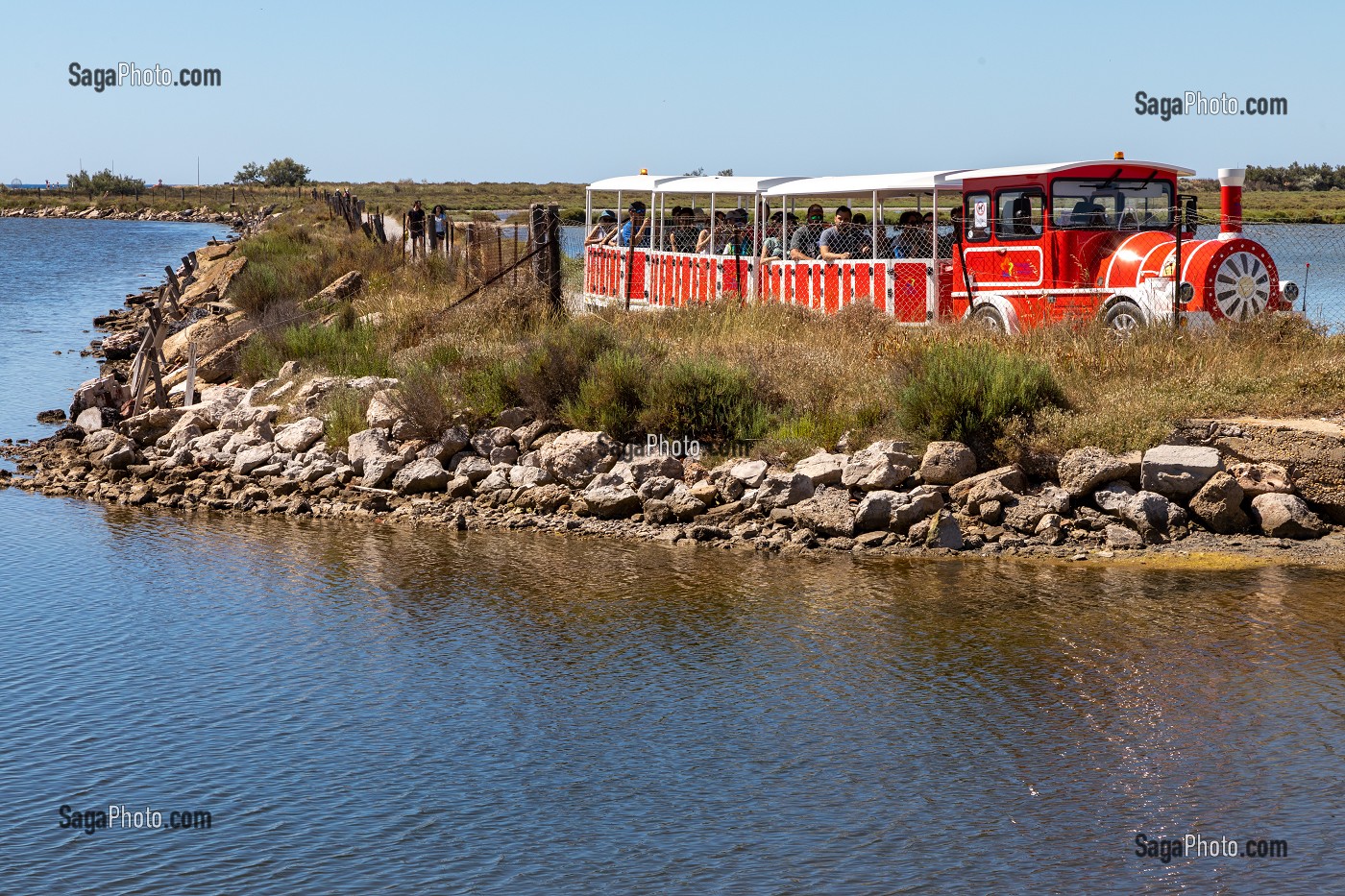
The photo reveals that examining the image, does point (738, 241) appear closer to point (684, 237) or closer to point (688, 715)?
point (684, 237)

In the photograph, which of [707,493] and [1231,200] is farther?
[1231,200]

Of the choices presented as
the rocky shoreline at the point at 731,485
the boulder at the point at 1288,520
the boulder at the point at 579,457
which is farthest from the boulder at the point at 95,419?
the boulder at the point at 1288,520

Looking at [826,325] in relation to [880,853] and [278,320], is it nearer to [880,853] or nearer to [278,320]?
[278,320]

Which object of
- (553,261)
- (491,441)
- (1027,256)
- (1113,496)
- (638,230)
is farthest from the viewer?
(638,230)

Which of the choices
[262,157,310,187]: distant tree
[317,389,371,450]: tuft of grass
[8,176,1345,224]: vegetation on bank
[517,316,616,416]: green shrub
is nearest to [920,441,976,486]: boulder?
[517,316,616,416]: green shrub

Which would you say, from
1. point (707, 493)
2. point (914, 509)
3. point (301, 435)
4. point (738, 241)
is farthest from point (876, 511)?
point (738, 241)

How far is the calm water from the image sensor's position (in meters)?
6.99

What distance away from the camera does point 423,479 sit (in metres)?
15.6

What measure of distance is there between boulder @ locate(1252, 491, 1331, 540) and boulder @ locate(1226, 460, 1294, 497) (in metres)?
0.15

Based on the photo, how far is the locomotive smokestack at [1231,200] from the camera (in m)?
16.7

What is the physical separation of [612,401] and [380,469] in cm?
269

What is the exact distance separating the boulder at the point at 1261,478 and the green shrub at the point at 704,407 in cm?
475

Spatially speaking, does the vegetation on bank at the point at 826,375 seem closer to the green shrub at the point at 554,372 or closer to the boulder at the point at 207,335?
the green shrub at the point at 554,372

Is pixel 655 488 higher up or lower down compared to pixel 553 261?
lower down
